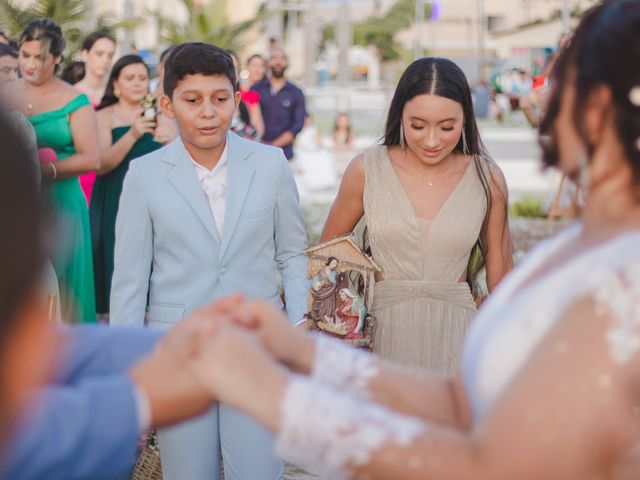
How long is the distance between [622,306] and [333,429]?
21.7 inches

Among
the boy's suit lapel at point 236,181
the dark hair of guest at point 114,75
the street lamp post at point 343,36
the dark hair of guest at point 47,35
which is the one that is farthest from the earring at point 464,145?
the street lamp post at point 343,36

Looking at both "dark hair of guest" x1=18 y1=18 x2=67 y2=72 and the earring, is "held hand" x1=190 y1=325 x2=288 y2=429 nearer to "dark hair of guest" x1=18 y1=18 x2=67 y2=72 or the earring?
the earring

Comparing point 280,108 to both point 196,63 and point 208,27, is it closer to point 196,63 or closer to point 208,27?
point 208,27

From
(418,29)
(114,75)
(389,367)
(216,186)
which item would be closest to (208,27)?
(114,75)

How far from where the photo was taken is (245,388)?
2.16 m

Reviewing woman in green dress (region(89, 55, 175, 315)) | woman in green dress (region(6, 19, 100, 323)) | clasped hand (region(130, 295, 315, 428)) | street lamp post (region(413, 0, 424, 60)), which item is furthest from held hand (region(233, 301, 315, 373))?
street lamp post (region(413, 0, 424, 60))

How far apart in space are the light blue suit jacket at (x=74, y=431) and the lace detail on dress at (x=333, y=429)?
0.91ft

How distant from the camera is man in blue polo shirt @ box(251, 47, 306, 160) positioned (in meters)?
15.6

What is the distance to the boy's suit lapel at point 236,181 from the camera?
15.9ft

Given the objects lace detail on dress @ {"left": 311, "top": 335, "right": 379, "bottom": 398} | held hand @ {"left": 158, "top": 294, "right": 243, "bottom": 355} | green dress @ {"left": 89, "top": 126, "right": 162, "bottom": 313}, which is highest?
held hand @ {"left": 158, "top": 294, "right": 243, "bottom": 355}

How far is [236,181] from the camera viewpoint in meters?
4.94

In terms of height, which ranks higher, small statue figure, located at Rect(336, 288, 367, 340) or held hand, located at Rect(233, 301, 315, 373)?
held hand, located at Rect(233, 301, 315, 373)

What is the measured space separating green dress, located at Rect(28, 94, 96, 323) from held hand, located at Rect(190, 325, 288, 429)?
505 cm

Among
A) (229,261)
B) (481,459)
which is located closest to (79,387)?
(481,459)
